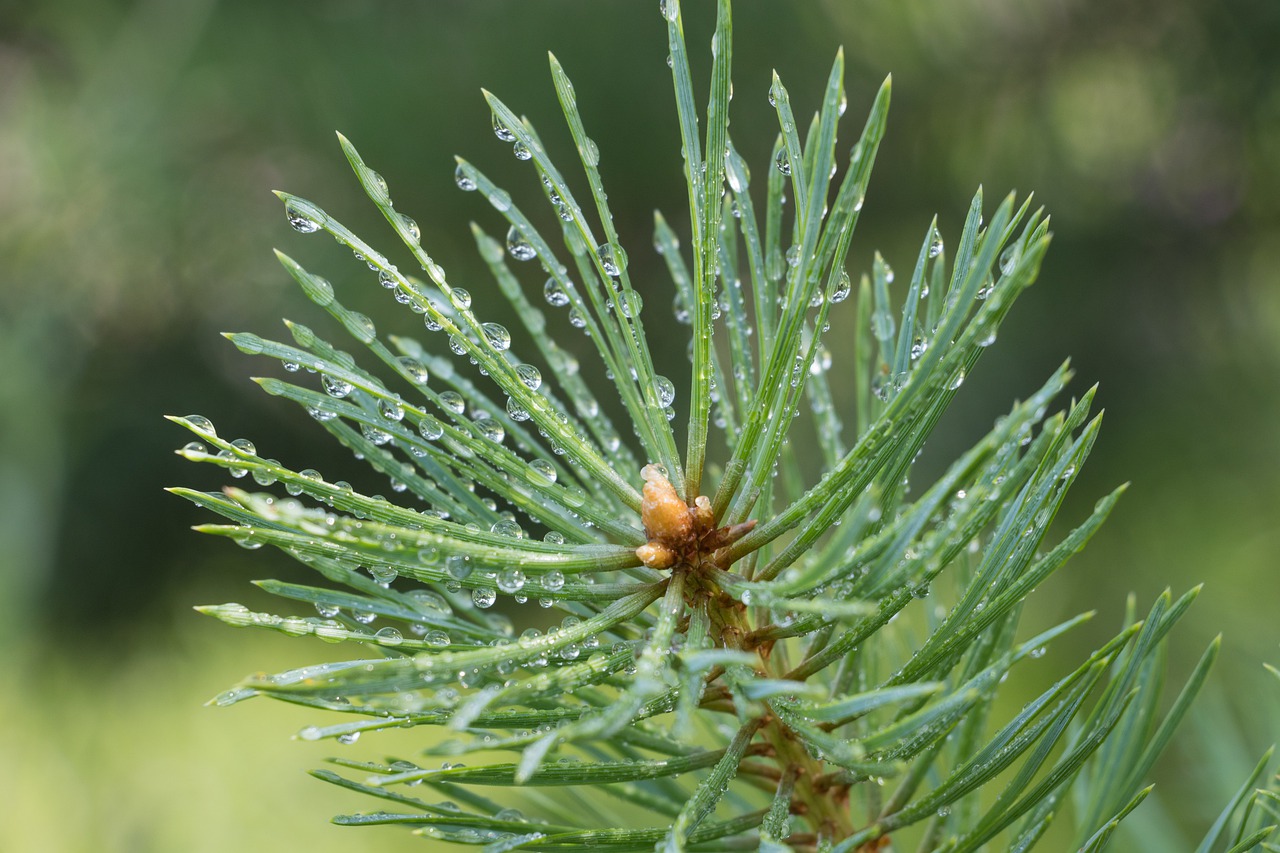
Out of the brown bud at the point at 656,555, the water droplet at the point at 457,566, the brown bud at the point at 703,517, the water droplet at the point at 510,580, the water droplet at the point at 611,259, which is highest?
the water droplet at the point at 611,259

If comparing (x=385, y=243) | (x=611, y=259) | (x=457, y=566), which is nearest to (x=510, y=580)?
(x=457, y=566)

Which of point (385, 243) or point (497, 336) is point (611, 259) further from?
point (385, 243)

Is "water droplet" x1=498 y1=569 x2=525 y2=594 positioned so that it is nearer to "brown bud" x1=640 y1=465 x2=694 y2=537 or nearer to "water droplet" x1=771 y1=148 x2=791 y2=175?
"brown bud" x1=640 y1=465 x2=694 y2=537

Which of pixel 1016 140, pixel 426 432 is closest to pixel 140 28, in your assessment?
pixel 1016 140

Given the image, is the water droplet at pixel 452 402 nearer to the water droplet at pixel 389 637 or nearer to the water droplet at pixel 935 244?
the water droplet at pixel 389 637

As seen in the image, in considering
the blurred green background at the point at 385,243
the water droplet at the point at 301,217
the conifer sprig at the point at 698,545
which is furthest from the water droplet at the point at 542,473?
the blurred green background at the point at 385,243

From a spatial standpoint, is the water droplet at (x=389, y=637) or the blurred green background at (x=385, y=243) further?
the blurred green background at (x=385, y=243)
